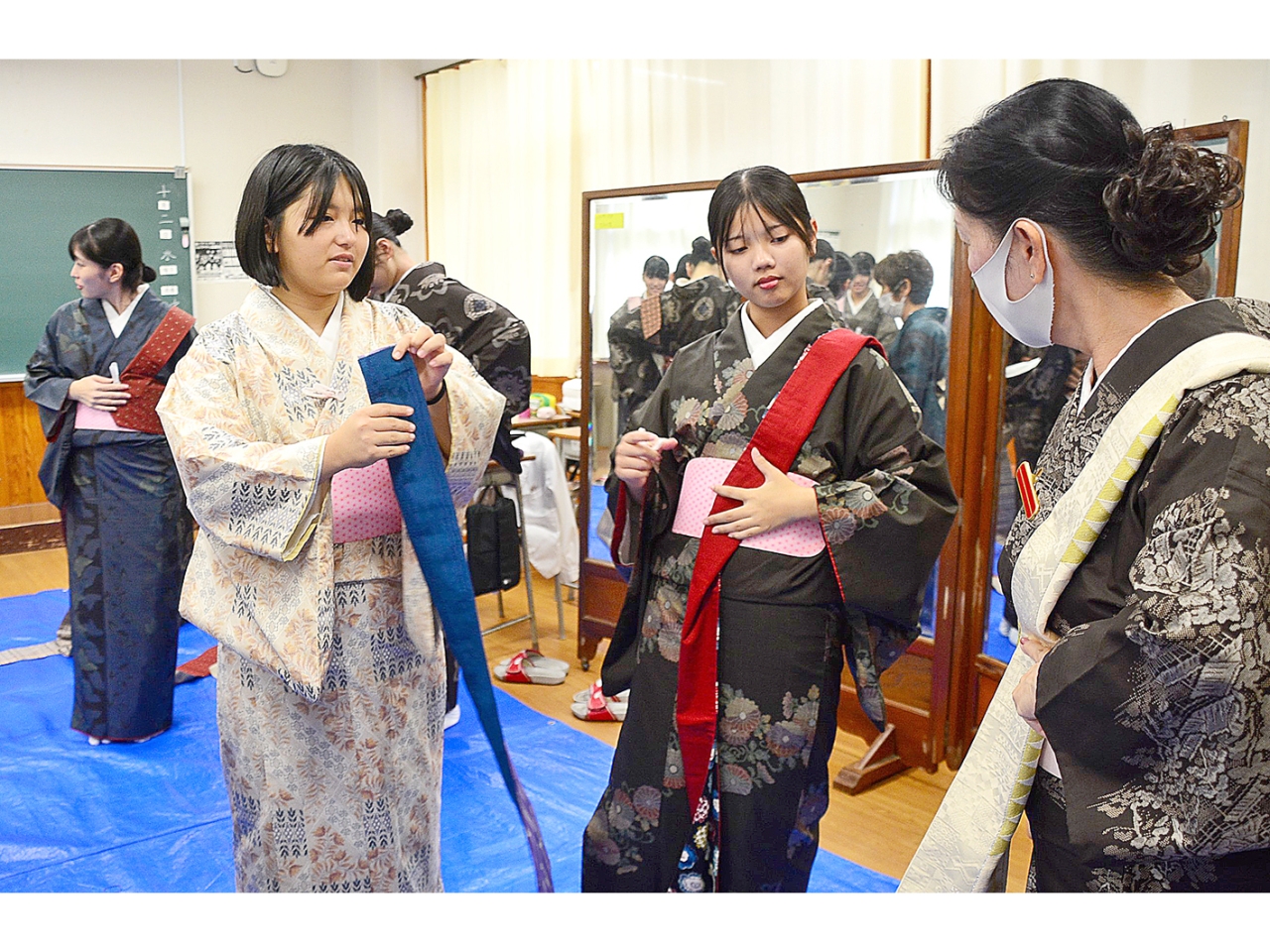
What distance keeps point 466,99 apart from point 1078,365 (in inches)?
178

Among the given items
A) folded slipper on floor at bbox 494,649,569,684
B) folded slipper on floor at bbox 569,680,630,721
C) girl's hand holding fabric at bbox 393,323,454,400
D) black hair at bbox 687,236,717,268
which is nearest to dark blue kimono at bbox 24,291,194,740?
folded slipper on floor at bbox 494,649,569,684

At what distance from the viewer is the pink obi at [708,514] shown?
1594 mm

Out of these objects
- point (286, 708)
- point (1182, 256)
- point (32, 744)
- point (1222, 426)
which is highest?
point (1182, 256)

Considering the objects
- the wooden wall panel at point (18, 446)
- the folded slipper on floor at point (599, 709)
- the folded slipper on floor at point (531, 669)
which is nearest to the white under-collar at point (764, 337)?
the folded slipper on floor at point (599, 709)

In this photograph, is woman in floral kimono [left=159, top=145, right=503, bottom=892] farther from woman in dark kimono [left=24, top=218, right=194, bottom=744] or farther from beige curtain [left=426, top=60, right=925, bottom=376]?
beige curtain [left=426, top=60, right=925, bottom=376]

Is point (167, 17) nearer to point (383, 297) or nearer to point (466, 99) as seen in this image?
point (383, 297)

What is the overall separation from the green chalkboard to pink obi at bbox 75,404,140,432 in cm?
274

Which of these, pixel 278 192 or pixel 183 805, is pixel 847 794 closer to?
pixel 183 805

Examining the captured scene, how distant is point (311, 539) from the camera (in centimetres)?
151

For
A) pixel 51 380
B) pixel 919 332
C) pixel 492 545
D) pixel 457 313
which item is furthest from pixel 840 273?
pixel 51 380

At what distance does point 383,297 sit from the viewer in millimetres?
3000

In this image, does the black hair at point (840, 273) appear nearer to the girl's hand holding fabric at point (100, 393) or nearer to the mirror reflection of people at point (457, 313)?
the mirror reflection of people at point (457, 313)

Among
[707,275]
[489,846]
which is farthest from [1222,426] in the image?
[707,275]

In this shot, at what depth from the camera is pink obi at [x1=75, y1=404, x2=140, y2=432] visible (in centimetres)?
299
